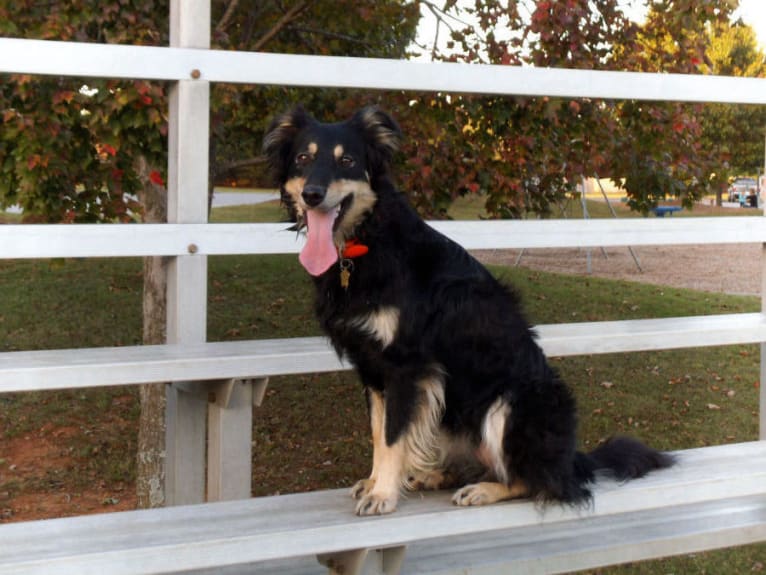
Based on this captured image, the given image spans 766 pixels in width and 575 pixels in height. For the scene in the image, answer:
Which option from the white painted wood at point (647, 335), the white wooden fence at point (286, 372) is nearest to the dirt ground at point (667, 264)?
the white painted wood at point (647, 335)

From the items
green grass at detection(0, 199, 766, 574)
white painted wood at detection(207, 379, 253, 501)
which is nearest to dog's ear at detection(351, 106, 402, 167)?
white painted wood at detection(207, 379, 253, 501)

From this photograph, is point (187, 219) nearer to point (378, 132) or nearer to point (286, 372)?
point (286, 372)

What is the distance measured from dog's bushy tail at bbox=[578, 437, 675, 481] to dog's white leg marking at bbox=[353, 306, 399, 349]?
78cm

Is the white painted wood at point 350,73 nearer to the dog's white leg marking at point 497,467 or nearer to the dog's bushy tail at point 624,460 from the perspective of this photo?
the dog's white leg marking at point 497,467

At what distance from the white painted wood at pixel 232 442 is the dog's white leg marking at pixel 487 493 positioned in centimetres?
Result: 81

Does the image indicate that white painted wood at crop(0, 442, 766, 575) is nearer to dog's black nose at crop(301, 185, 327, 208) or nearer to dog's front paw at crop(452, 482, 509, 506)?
dog's front paw at crop(452, 482, 509, 506)

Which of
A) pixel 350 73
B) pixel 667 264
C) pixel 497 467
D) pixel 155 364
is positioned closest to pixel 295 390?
pixel 350 73

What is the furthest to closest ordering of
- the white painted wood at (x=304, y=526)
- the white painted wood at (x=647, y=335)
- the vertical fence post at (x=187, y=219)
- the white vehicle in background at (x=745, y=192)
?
1. the white vehicle in background at (x=745, y=192)
2. the white painted wood at (x=647, y=335)
3. the vertical fence post at (x=187, y=219)
4. the white painted wood at (x=304, y=526)

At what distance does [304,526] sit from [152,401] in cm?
377

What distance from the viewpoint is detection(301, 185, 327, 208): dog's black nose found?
2705 mm

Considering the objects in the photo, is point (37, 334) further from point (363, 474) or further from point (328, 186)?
point (328, 186)

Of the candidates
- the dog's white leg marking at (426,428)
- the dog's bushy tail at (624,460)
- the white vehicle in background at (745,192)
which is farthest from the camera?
the white vehicle in background at (745,192)

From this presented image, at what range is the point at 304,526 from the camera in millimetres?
2602

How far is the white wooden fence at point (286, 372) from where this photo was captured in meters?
2.64
